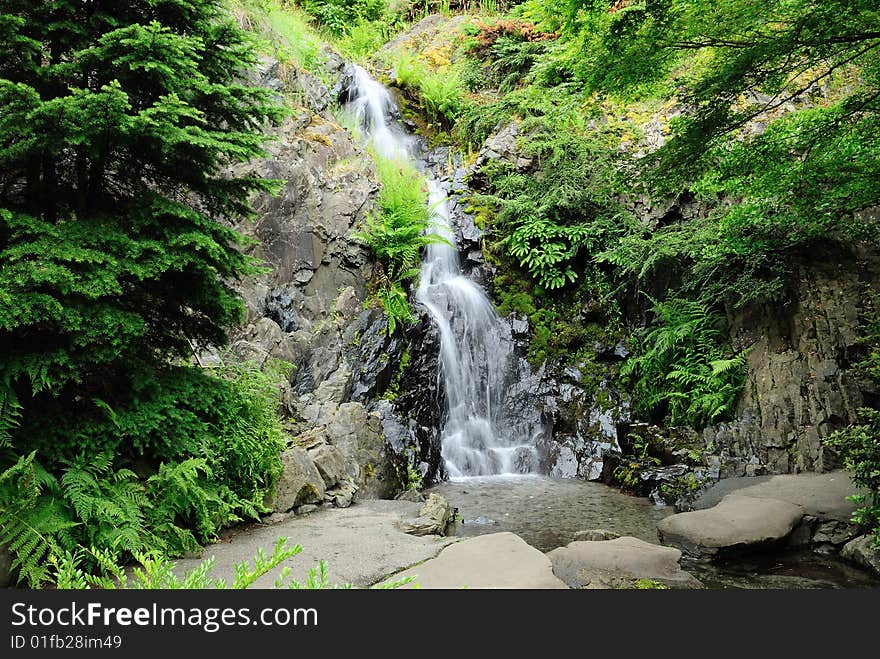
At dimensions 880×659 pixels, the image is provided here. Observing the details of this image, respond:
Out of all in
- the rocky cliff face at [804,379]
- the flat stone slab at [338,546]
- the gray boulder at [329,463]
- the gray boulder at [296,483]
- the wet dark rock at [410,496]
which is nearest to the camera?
the flat stone slab at [338,546]

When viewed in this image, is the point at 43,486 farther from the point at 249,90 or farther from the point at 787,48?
the point at 787,48

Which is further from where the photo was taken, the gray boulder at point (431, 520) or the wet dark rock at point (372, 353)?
the wet dark rock at point (372, 353)

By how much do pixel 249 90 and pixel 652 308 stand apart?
8.25 m

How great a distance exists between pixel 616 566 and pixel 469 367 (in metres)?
6.99

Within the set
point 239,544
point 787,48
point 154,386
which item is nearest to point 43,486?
point 154,386

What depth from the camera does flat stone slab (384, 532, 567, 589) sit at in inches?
137

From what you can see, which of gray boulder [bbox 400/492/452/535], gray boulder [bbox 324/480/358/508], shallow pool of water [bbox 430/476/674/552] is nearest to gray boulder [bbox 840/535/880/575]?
shallow pool of water [bbox 430/476/674/552]

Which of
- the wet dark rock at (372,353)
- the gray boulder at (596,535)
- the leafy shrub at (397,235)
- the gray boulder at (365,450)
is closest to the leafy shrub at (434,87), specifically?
the leafy shrub at (397,235)

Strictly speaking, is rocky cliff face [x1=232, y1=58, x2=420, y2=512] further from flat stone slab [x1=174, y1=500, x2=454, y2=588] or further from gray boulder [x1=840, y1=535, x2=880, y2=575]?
gray boulder [x1=840, y1=535, x2=880, y2=575]

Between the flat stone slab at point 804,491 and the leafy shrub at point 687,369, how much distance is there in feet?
4.67

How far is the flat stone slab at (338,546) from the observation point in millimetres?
3961

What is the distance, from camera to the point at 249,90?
4797 millimetres

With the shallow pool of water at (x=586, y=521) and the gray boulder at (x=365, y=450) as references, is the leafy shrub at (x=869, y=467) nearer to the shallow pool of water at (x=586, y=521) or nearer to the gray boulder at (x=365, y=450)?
the shallow pool of water at (x=586, y=521)

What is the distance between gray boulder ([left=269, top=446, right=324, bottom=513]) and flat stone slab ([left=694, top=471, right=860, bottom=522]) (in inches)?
199
